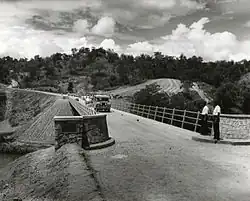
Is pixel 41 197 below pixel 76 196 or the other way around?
below

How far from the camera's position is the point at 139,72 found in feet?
394

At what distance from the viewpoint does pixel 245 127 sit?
14.2 m

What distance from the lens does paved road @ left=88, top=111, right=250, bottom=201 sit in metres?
6.94

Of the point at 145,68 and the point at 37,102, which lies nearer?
the point at 37,102

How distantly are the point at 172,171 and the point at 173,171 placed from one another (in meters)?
0.03

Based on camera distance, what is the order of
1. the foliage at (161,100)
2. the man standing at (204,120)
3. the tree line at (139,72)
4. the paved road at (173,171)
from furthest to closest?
1. the tree line at (139,72)
2. the foliage at (161,100)
3. the man standing at (204,120)
4. the paved road at (173,171)

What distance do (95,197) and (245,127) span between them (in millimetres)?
9689

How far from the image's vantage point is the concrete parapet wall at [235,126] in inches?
552

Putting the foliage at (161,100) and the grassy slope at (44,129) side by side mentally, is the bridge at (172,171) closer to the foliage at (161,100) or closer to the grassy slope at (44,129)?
the grassy slope at (44,129)

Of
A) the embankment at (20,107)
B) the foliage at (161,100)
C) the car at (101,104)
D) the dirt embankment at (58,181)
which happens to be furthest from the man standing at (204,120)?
the embankment at (20,107)

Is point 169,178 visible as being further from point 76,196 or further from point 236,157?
point 236,157

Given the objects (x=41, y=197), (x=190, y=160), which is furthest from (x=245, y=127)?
(x=41, y=197)

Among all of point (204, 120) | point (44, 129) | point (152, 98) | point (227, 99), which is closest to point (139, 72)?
point (227, 99)

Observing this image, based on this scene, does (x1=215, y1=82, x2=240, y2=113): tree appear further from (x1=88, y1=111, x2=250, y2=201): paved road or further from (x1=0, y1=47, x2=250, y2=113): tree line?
(x1=88, y1=111, x2=250, y2=201): paved road
